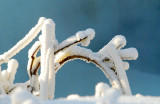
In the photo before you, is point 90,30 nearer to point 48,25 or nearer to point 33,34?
point 48,25

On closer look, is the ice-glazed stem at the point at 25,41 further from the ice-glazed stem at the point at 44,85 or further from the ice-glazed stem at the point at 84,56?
the ice-glazed stem at the point at 44,85

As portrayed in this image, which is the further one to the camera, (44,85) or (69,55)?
(69,55)

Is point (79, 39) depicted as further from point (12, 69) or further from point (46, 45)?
point (12, 69)

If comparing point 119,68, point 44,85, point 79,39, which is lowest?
point 44,85

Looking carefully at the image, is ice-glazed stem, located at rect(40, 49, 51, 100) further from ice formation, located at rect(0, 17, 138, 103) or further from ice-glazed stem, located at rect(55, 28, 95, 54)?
ice-glazed stem, located at rect(55, 28, 95, 54)

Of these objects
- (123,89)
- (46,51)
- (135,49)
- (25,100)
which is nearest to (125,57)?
(135,49)

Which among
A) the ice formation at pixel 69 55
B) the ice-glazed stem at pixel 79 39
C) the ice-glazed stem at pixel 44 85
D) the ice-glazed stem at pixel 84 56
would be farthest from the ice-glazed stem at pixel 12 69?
the ice-glazed stem at pixel 44 85

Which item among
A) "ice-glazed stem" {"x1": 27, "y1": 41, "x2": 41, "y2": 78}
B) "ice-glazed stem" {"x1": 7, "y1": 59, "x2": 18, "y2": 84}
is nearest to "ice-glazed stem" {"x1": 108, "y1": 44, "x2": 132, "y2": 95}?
"ice-glazed stem" {"x1": 27, "y1": 41, "x2": 41, "y2": 78}

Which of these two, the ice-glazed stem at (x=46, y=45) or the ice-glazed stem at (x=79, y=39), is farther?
the ice-glazed stem at (x=79, y=39)

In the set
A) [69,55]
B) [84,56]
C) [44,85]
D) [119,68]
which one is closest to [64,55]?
[69,55]
